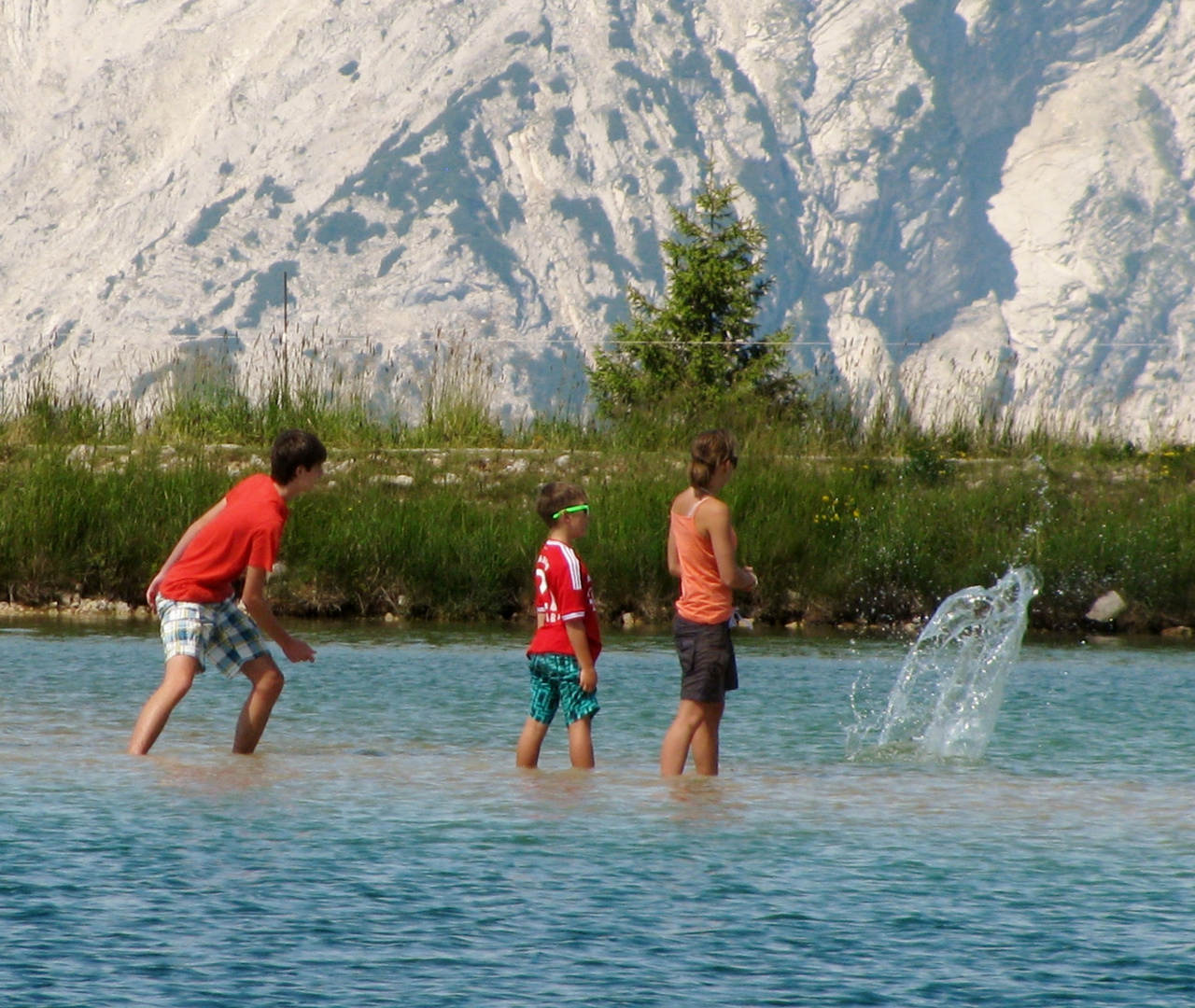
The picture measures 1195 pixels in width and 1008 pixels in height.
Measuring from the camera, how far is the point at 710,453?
784cm

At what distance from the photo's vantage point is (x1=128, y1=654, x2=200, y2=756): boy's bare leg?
8.15m

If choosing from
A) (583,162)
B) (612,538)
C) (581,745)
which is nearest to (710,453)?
(581,745)

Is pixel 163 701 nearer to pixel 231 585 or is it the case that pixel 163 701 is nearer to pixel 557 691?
pixel 231 585

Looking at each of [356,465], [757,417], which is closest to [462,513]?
[356,465]

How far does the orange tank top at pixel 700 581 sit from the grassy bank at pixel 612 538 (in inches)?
397

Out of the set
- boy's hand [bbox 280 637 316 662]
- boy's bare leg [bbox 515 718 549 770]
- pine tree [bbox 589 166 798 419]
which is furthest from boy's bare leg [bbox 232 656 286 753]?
pine tree [bbox 589 166 798 419]

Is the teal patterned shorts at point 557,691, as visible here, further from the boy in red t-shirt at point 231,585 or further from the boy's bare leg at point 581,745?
the boy in red t-shirt at point 231,585

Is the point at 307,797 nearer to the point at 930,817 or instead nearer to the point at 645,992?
the point at 930,817

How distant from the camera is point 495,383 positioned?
75.7 ft

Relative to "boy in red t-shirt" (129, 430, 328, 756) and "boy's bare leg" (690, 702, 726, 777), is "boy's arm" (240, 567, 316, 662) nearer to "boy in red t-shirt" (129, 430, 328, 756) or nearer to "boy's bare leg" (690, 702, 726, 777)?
"boy in red t-shirt" (129, 430, 328, 756)

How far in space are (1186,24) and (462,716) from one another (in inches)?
7185

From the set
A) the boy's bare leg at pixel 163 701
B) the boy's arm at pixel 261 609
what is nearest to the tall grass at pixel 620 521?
the boy's bare leg at pixel 163 701

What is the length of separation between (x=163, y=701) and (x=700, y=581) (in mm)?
2472

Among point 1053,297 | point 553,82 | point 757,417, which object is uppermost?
point 553,82
